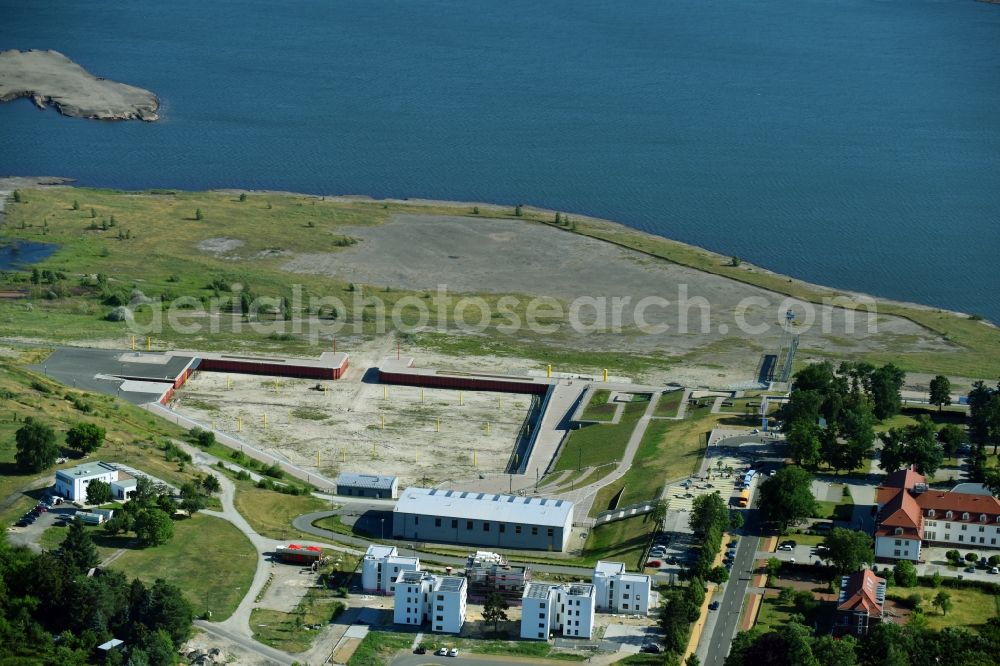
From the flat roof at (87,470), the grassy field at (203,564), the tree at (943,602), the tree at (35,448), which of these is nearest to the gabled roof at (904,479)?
the tree at (943,602)

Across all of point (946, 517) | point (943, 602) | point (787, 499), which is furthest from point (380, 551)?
point (946, 517)

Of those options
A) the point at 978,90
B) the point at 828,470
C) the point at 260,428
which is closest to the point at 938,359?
the point at 828,470

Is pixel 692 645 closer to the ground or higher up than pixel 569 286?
closer to the ground

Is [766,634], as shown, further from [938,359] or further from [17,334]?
[17,334]

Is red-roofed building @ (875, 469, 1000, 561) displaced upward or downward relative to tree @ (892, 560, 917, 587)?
upward

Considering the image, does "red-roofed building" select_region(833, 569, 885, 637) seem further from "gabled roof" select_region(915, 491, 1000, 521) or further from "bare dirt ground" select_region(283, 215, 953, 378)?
"bare dirt ground" select_region(283, 215, 953, 378)

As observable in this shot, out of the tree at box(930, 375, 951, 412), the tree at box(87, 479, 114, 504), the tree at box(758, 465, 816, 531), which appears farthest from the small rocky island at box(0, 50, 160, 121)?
the tree at box(758, 465, 816, 531)

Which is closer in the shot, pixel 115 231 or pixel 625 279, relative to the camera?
pixel 625 279
